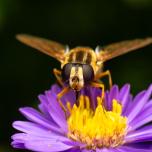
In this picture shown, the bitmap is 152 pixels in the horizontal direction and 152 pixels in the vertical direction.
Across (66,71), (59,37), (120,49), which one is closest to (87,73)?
(66,71)

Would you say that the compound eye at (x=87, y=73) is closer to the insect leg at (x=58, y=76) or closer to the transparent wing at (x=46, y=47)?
the insect leg at (x=58, y=76)

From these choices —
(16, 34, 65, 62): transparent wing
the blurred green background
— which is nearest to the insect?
(16, 34, 65, 62): transparent wing

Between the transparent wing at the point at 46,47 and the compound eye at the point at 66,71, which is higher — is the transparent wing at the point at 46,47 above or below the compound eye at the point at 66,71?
above

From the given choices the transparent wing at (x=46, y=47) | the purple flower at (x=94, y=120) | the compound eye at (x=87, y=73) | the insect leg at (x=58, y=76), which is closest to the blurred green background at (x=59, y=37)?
the transparent wing at (x=46, y=47)

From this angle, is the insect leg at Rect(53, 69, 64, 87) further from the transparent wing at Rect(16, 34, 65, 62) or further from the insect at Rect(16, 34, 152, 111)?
the transparent wing at Rect(16, 34, 65, 62)

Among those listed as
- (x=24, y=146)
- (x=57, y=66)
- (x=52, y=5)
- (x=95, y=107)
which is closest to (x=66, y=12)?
(x=52, y=5)

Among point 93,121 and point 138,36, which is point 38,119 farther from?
point 138,36
